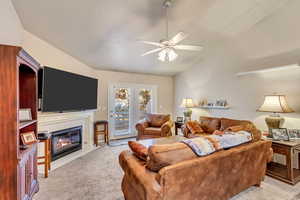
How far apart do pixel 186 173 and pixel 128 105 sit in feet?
14.8

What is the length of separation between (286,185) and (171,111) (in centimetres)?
455

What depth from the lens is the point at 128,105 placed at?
5.88m

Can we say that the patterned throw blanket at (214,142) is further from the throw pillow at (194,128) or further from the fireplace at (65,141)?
the fireplace at (65,141)

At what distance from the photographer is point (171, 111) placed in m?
6.78

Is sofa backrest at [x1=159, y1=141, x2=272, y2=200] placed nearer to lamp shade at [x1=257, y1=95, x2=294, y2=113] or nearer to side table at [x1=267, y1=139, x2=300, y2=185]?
side table at [x1=267, y1=139, x2=300, y2=185]

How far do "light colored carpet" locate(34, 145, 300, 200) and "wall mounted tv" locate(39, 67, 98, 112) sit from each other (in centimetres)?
128

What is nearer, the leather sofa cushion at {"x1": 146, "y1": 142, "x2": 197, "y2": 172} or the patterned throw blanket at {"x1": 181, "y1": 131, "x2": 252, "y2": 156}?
the leather sofa cushion at {"x1": 146, "y1": 142, "x2": 197, "y2": 172}

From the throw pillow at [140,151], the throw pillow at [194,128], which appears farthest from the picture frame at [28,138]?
the throw pillow at [194,128]

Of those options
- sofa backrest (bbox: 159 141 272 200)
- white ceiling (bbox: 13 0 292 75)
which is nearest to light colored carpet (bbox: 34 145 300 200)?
sofa backrest (bbox: 159 141 272 200)

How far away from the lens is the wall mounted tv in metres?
2.96

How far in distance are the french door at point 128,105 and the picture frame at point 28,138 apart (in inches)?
130

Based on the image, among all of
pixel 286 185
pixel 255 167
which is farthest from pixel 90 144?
pixel 286 185

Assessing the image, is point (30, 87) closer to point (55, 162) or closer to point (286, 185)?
point (55, 162)

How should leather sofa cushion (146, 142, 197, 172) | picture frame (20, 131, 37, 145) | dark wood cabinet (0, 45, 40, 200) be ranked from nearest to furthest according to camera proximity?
dark wood cabinet (0, 45, 40, 200) < leather sofa cushion (146, 142, 197, 172) < picture frame (20, 131, 37, 145)
